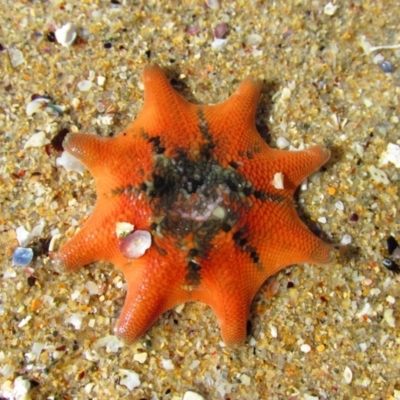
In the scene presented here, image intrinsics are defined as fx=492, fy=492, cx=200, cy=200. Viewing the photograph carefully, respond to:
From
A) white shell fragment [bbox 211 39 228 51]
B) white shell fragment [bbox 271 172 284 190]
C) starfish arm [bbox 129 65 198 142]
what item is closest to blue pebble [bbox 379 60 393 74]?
white shell fragment [bbox 211 39 228 51]

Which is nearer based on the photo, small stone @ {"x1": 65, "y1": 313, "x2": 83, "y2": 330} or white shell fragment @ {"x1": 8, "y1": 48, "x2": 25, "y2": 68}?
small stone @ {"x1": 65, "y1": 313, "x2": 83, "y2": 330}

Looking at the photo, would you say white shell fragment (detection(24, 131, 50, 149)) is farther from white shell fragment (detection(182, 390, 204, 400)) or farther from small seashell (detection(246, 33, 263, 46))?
white shell fragment (detection(182, 390, 204, 400))

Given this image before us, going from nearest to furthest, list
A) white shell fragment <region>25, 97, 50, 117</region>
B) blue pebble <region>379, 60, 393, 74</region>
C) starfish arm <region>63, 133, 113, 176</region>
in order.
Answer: starfish arm <region>63, 133, 113, 176</region> < white shell fragment <region>25, 97, 50, 117</region> < blue pebble <region>379, 60, 393, 74</region>

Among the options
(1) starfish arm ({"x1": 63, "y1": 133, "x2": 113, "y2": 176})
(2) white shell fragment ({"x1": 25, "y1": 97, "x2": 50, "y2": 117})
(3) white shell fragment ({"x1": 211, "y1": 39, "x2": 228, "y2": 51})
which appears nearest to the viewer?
(1) starfish arm ({"x1": 63, "y1": 133, "x2": 113, "y2": 176})

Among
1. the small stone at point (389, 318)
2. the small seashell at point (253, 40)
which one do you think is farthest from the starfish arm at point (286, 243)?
the small seashell at point (253, 40)

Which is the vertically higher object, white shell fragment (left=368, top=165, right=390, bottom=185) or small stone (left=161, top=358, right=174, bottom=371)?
white shell fragment (left=368, top=165, right=390, bottom=185)

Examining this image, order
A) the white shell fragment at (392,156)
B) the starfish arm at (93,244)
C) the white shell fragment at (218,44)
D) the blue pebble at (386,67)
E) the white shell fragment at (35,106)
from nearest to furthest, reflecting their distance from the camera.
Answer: the starfish arm at (93,244), the white shell fragment at (35,106), the white shell fragment at (392,156), the white shell fragment at (218,44), the blue pebble at (386,67)

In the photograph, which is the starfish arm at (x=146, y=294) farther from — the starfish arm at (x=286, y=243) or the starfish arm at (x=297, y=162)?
the starfish arm at (x=297, y=162)
